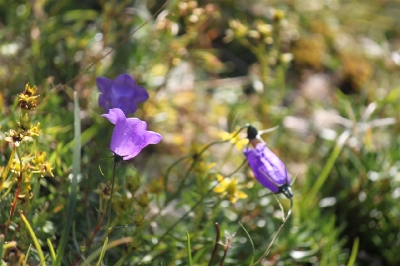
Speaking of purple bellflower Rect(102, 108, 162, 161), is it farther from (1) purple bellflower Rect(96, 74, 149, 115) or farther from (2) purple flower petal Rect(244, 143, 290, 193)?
(2) purple flower petal Rect(244, 143, 290, 193)

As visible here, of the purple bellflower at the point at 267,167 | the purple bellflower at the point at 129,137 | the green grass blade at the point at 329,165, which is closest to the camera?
the purple bellflower at the point at 129,137

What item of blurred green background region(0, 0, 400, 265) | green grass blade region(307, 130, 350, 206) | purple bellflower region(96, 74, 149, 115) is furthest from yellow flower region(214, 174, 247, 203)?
green grass blade region(307, 130, 350, 206)

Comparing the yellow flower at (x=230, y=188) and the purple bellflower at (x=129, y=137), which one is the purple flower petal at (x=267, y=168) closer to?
the yellow flower at (x=230, y=188)

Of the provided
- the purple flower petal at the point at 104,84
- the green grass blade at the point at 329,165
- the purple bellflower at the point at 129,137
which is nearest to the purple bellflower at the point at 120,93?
the purple flower petal at the point at 104,84

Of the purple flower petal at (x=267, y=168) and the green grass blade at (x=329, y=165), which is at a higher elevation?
the purple flower petal at (x=267, y=168)

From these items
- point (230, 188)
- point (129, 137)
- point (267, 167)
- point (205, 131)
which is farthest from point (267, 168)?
point (205, 131)

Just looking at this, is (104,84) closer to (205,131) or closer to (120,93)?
(120,93)
